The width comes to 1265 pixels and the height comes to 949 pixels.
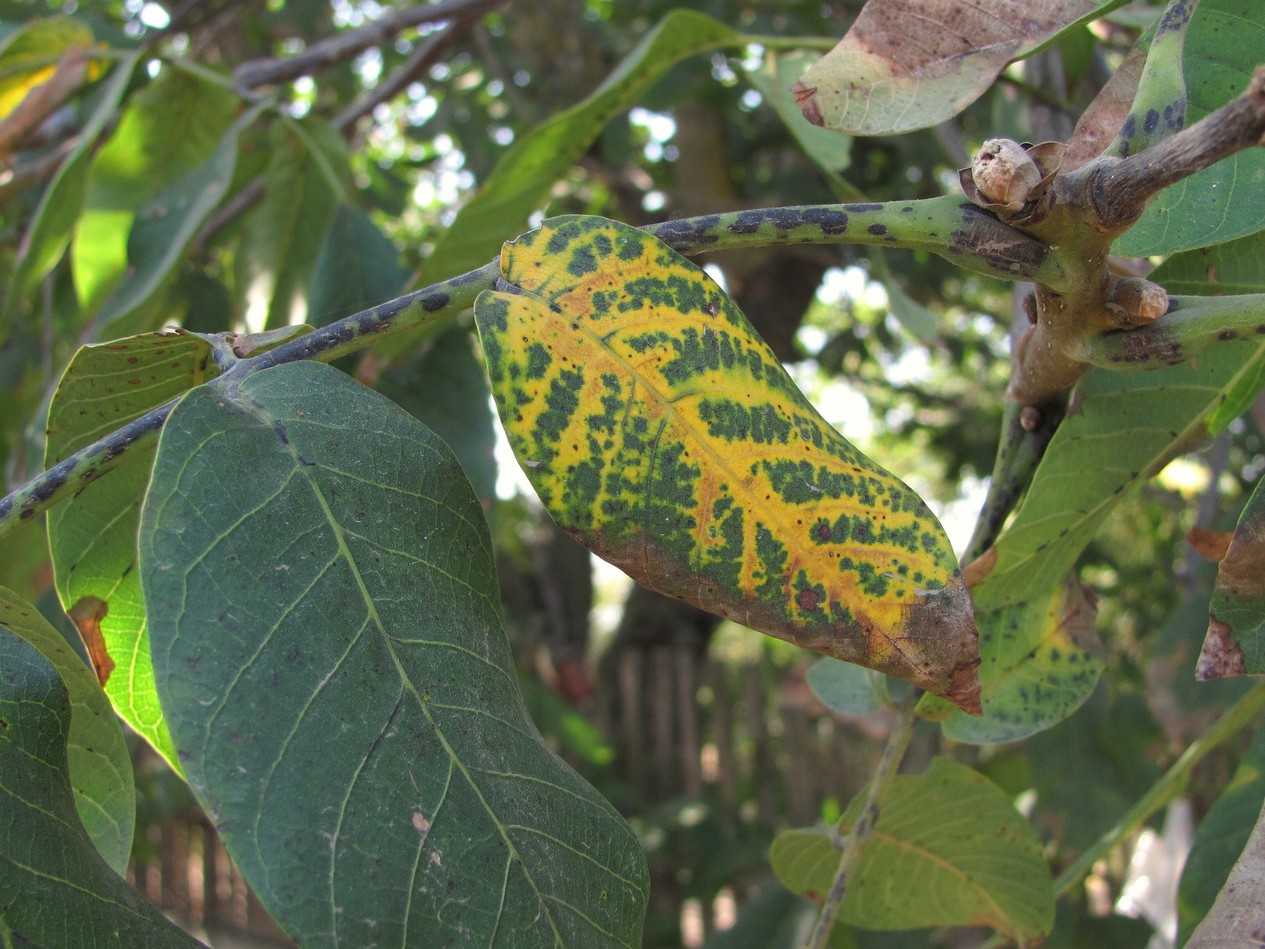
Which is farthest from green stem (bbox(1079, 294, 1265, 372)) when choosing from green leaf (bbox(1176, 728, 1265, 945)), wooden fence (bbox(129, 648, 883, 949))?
wooden fence (bbox(129, 648, 883, 949))

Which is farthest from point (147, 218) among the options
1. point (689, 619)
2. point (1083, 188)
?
point (689, 619)

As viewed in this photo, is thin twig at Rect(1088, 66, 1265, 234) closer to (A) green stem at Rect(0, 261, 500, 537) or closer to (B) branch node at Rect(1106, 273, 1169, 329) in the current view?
(B) branch node at Rect(1106, 273, 1169, 329)

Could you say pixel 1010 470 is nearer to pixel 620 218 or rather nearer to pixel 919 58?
pixel 919 58

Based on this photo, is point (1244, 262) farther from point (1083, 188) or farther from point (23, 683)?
point (23, 683)

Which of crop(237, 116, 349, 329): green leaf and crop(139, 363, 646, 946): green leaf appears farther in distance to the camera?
crop(237, 116, 349, 329): green leaf

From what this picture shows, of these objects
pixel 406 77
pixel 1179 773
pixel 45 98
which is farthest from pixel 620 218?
pixel 1179 773
